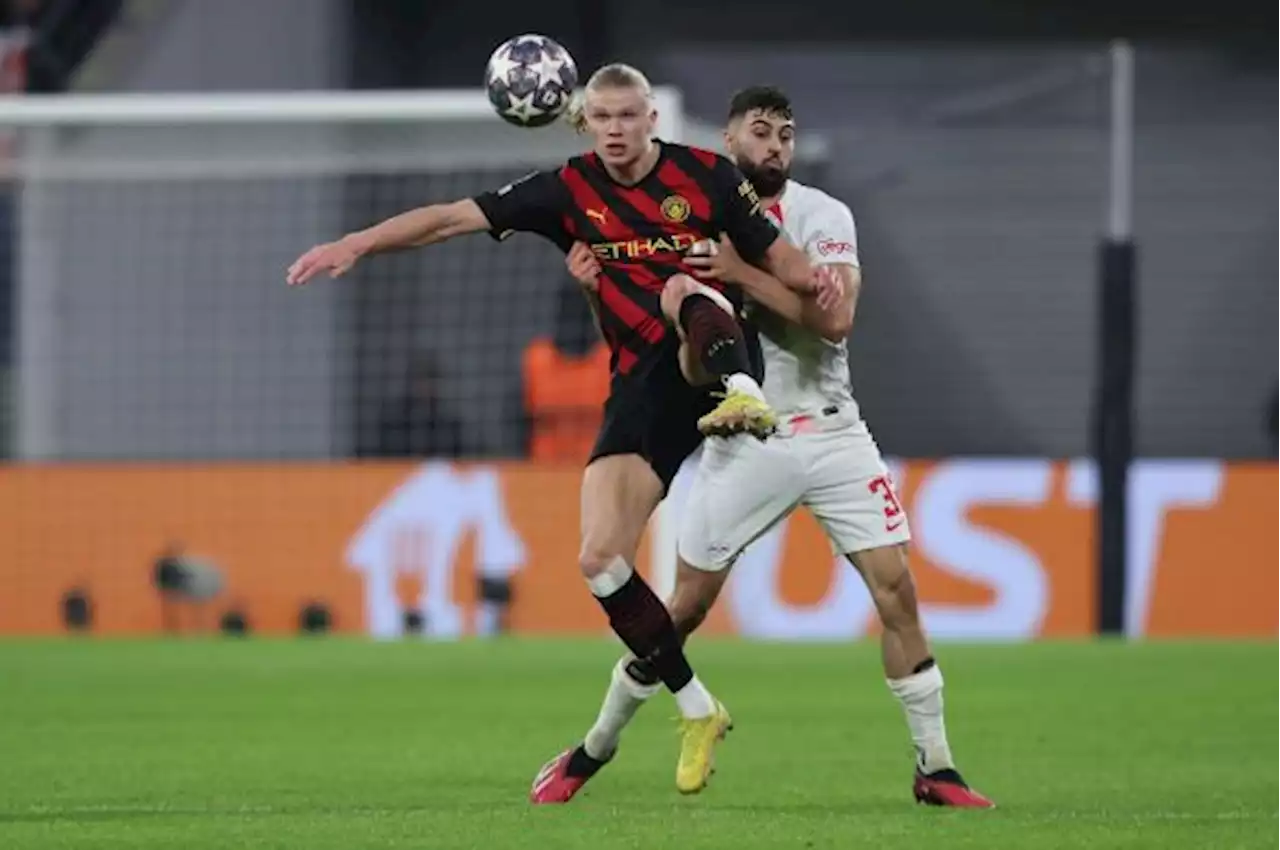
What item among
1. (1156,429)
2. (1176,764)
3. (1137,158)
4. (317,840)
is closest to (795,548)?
(1156,429)

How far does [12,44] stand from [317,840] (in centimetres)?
1720

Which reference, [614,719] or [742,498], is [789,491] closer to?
[742,498]

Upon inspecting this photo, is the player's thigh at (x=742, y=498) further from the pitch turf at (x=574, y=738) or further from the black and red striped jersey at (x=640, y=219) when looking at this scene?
the pitch turf at (x=574, y=738)

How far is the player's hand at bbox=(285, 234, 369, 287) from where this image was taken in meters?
8.50

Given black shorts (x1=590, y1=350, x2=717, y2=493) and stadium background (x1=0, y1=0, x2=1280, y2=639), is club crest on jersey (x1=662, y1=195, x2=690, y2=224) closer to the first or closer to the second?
black shorts (x1=590, y1=350, x2=717, y2=493)

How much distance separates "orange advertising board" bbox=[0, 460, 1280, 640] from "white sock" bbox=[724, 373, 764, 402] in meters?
10.3

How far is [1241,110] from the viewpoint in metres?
23.9

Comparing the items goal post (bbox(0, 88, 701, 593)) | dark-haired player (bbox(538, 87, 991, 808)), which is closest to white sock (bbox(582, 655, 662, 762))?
dark-haired player (bbox(538, 87, 991, 808))

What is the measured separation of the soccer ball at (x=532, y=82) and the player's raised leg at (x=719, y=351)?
0.74m

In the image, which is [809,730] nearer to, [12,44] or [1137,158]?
[1137,158]

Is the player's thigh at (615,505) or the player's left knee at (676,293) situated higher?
the player's left knee at (676,293)

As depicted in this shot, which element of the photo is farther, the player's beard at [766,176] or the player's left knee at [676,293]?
the player's beard at [766,176]

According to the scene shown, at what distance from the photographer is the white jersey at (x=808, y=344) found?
9023mm

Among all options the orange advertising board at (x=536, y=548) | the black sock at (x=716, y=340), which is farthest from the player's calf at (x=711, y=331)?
the orange advertising board at (x=536, y=548)
